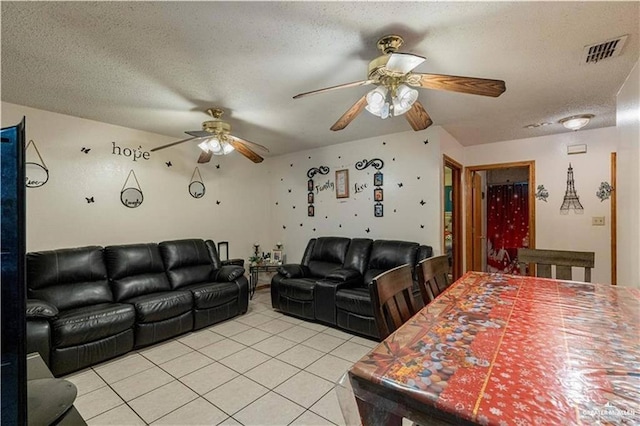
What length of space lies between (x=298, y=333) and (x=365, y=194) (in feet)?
7.05

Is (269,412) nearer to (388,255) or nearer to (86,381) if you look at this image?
(86,381)

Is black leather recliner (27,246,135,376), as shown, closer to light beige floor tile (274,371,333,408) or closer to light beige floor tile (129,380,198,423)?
light beige floor tile (129,380,198,423)

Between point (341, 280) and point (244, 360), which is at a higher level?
point (341, 280)

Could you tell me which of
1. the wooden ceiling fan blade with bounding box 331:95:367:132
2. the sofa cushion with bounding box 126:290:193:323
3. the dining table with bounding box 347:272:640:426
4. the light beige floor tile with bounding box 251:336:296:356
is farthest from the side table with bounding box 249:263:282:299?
the dining table with bounding box 347:272:640:426

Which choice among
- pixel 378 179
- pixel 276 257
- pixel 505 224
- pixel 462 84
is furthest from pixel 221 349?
pixel 505 224

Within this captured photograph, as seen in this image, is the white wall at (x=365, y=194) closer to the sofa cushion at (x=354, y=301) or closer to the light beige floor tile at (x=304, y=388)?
the sofa cushion at (x=354, y=301)

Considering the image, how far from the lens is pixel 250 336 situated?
3.10 meters

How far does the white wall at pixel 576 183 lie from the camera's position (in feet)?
12.0

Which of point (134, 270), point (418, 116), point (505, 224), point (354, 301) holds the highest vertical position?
point (418, 116)

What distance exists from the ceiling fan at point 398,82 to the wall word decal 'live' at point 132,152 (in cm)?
287

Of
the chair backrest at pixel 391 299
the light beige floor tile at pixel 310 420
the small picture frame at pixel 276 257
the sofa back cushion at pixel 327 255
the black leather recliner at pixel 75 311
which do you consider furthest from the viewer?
the small picture frame at pixel 276 257

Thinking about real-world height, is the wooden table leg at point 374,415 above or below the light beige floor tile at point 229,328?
above

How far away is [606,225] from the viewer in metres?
3.66

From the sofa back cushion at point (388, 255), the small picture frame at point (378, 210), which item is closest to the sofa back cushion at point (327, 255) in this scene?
the sofa back cushion at point (388, 255)
